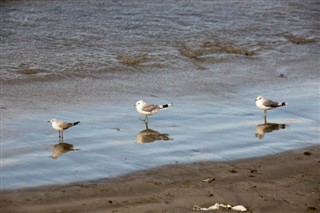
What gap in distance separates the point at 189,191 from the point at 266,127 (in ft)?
9.16

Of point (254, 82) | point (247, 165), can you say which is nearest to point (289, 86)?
point (254, 82)

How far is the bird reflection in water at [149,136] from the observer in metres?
9.21

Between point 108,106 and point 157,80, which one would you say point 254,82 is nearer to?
point 157,80

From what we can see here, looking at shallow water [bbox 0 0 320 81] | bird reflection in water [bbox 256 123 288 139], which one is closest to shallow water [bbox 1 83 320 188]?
bird reflection in water [bbox 256 123 288 139]

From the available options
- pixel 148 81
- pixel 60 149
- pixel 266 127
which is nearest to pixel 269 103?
pixel 266 127

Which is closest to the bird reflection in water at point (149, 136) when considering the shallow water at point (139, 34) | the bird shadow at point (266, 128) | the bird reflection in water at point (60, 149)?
the bird reflection in water at point (60, 149)

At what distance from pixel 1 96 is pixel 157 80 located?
2.75 m

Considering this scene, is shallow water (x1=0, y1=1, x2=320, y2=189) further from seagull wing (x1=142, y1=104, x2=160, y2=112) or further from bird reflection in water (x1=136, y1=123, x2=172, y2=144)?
seagull wing (x1=142, y1=104, x2=160, y2=112)

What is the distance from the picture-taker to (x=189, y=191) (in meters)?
7.40

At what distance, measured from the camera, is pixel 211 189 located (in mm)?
7480

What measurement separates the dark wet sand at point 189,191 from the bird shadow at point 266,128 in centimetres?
125

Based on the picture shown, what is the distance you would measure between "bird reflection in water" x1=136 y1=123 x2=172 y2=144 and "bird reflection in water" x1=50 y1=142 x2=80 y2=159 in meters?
0.88

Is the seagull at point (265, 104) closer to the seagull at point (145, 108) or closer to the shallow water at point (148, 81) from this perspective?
the shallow water at point (148, 81)

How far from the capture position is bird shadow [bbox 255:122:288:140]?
957 cm
